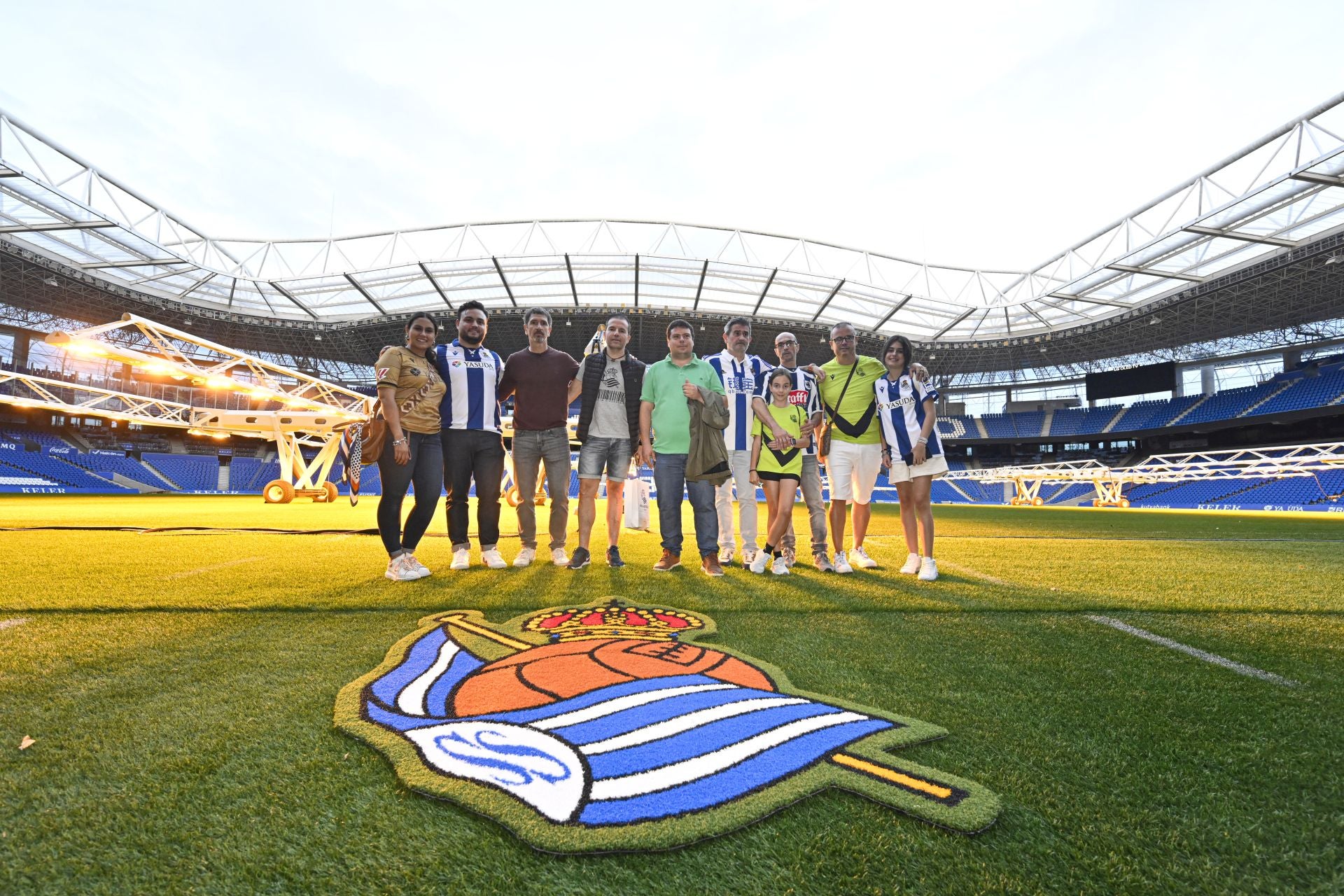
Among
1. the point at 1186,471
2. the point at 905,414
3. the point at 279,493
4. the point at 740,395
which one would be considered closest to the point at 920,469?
the point at 905,414

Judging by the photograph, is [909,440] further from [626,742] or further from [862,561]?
[626,742]

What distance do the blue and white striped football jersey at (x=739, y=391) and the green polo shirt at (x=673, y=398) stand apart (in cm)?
43

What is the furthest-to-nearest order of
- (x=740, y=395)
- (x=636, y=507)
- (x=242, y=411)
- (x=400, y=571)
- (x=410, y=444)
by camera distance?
(x=242, y=411) < (x=636, y=507) < (x=740, y=395) < (x=410, y=444) < (x=400, y=571)

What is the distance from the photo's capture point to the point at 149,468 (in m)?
32.1

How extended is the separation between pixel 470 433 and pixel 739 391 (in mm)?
2062

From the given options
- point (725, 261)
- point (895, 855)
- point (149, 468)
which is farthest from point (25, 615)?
point (149, 468)

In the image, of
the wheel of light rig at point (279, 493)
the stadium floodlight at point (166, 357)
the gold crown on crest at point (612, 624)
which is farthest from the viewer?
the wheel of light rig at point (279, 493)

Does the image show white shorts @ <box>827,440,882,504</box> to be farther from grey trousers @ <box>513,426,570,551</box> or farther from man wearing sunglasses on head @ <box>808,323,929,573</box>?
grey trousers @ <box>513,426,570,551</box>

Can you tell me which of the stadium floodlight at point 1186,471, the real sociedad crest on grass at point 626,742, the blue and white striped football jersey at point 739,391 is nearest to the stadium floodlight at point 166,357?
the blue and white striped football jersey at point 739,391

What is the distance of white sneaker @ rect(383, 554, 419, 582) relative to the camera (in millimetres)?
3701

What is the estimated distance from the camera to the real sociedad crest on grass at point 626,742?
44.4 inches

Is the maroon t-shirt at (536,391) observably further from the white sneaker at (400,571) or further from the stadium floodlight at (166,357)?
the stadium floodlight at (166,357)

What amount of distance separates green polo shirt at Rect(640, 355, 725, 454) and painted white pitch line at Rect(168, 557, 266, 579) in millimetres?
2955

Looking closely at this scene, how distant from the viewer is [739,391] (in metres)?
4.83
